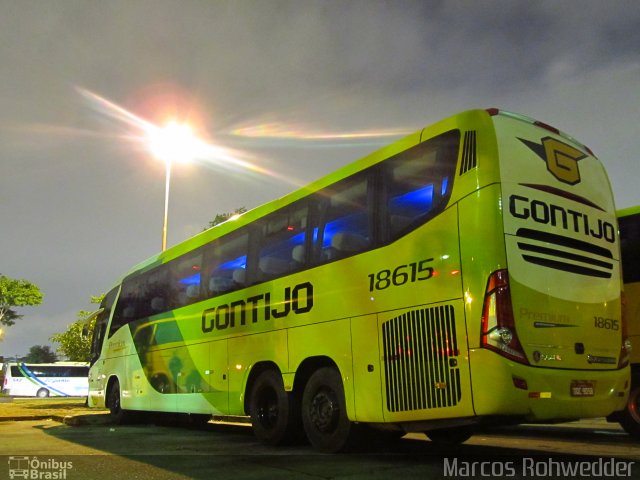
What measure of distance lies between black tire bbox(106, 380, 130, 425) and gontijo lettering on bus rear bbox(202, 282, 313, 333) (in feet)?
17.5

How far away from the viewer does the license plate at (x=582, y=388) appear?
5574 millimetres

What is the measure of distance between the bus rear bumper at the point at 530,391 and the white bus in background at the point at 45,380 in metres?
44.7

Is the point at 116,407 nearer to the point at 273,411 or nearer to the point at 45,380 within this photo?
the point at 273,411

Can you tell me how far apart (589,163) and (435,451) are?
4.14m

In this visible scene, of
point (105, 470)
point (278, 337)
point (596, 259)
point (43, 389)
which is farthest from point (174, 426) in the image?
point (43, 389)

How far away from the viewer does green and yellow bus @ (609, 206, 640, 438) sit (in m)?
8.90

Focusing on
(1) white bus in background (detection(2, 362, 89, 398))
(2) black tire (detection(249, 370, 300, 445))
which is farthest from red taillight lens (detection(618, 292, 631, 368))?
(1) white bus in background (detection(2, 362, 89, 398))

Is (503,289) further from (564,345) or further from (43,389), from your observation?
(43,389)

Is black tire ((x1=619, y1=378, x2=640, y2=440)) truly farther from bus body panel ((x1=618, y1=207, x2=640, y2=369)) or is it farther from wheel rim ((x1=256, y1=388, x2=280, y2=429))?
wheel rim ((x1=256, y1=388, x2=280, y2=429))

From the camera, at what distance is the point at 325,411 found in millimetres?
7270

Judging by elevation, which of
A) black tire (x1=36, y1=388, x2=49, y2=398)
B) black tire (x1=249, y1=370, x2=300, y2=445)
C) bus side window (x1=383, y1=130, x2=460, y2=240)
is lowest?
black tire (x1=36, y1=388, x2=49, y2=398)

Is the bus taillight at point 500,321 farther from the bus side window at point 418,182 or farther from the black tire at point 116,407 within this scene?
the black tire at point 116,407

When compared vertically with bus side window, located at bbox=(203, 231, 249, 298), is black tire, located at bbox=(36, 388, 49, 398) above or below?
below

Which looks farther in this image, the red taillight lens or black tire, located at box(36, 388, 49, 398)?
black tire, located at box(36, 388, 49, 398)
